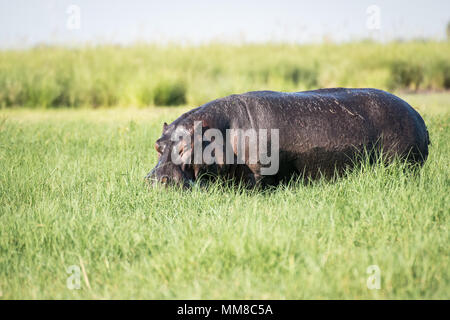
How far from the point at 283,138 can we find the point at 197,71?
9053 millimetres

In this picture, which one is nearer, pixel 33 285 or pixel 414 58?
pixel 33 285

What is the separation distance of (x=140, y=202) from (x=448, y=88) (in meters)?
13.3

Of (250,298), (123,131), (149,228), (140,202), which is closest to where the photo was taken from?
(250,298)

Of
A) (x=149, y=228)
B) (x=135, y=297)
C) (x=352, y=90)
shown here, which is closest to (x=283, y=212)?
(x=149, y=228)

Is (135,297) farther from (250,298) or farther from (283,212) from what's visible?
(283,212)

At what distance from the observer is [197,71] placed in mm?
12273

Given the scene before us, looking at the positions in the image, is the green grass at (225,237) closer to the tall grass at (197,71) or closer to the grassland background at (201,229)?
the grassland background at (201,229)

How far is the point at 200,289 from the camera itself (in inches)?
89.5

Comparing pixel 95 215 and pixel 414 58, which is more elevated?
pixel 414 58

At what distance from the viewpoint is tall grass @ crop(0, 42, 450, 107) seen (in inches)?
411

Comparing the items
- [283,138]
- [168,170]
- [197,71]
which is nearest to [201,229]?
[168,170]

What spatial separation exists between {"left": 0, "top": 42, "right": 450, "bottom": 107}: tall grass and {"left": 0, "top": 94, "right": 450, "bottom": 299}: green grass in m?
6.59

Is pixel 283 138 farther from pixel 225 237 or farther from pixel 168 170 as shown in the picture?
pixel 225 237

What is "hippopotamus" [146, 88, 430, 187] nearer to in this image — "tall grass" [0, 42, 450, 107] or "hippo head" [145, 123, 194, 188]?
"hippo head" [145, 123, 194, 188]
